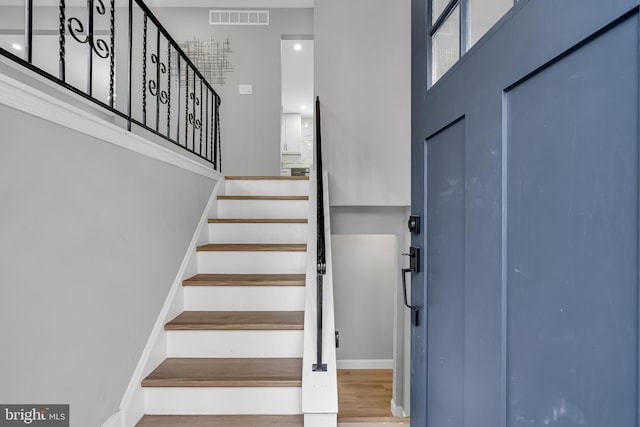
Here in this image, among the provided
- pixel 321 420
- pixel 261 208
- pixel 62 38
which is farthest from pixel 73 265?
pixel 261 208

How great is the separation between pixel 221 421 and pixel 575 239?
4.75ft

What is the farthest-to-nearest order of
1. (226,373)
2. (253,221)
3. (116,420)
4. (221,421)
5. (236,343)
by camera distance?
(253,221) < (236,343) < (226,373) < (221,421) < (116,420)

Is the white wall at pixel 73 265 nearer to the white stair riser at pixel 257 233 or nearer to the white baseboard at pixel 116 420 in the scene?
the white baseboard at pixel 116 420

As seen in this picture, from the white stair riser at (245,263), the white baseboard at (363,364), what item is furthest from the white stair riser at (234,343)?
the white baseboard at (363,364)

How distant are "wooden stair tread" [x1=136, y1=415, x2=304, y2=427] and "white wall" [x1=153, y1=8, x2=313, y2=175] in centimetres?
319

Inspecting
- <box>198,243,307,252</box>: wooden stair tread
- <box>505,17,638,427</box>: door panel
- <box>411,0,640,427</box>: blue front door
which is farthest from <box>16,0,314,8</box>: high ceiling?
<box>505,17,638,427</box>: door panel

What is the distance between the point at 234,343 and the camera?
168 cm

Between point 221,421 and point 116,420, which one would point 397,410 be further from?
point 116,420

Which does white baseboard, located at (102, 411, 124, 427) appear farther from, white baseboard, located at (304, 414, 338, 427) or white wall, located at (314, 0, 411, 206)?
white wall, located at (314, 0, 411, 206)

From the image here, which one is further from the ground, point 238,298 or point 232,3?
point 232,3

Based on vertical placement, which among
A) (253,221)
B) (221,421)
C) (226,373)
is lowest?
(221,421)

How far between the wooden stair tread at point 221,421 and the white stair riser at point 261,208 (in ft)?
4.85

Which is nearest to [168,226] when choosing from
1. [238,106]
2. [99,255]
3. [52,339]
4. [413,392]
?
[99,255]

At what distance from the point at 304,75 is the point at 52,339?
5.60 metres
